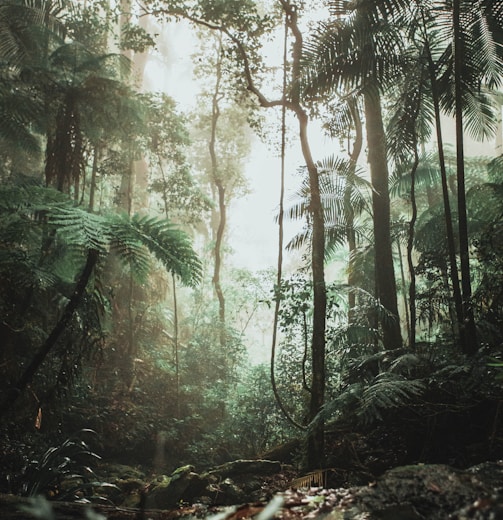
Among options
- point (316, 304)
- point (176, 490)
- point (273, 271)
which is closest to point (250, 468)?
point (176, 490)

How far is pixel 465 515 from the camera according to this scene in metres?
1.70

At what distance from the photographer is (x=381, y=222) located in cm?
811

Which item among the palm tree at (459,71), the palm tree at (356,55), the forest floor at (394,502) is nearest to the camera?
the forest floor at (394,502)

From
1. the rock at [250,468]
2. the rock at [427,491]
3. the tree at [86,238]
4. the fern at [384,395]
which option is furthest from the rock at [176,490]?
the rock at [427,491]

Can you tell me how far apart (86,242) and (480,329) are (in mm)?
5334

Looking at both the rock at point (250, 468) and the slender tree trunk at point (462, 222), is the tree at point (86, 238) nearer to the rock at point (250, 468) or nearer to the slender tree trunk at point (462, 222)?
the rock at point (250, 468)

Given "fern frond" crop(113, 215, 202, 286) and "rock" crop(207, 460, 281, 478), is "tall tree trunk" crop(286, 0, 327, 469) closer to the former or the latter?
"rock" crop(207, 460, 281, 478)

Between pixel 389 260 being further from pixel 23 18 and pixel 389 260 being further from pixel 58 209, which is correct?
pixel 23 18

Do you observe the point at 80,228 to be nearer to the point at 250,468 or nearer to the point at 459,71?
the point at 250,468

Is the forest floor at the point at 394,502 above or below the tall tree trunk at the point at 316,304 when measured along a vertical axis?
below

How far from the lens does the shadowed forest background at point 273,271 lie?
4391 mm

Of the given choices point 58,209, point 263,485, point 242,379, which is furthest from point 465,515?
point 242,379

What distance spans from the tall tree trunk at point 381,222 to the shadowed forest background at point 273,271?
38 mm

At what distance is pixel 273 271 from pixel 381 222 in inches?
256
